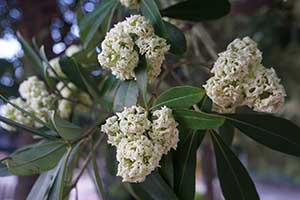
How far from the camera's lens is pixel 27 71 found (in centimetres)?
153

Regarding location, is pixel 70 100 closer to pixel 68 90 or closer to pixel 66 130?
pixel 68 90

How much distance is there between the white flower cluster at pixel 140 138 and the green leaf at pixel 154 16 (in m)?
0.13

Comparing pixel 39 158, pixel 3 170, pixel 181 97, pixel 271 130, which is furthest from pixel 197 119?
pixel 3 170

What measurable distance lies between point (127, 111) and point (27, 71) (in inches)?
40.3

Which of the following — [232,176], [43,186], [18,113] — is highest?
[18,113]

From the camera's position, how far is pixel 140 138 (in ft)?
1.86

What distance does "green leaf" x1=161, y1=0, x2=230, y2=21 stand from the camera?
2.58 feet

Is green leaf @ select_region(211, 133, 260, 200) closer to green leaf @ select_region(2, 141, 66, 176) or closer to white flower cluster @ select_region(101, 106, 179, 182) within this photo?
white flower cluster @ select_region(101, 106, 179, 182)

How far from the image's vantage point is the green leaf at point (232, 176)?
0.69m

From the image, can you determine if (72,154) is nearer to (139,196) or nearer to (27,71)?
(139,196)

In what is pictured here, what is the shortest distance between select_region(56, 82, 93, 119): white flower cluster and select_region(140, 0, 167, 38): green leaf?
281mm

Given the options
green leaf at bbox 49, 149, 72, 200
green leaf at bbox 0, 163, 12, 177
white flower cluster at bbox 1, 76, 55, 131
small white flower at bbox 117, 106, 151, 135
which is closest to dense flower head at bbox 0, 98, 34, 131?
white flower cluster at bbox 1, 76, 55, 131

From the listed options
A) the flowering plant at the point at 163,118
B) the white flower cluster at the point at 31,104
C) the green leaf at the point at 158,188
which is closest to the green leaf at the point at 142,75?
the flowering plant at the point at 163,118

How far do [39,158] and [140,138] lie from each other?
19 cm
